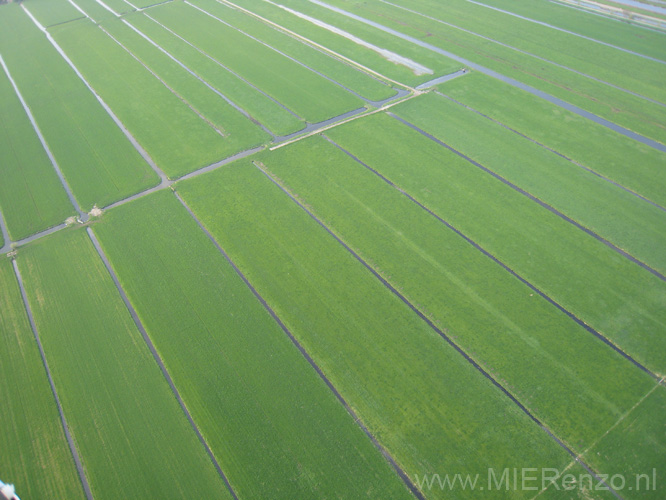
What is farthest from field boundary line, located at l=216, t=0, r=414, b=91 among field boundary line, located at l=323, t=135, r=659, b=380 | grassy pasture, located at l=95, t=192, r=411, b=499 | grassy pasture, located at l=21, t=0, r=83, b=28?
grassy pasture, located at l=95, t=192, r=411, b=499

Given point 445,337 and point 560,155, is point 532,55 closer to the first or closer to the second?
point 560,155

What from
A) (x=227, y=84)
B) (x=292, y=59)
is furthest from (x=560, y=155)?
(x=227, y=84)

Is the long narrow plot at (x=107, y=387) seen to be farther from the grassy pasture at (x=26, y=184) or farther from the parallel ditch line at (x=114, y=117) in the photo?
the parallel ditch line at (x=114, y=117)

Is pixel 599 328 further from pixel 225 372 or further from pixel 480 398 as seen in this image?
pixel 225 372

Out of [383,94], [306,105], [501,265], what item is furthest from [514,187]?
[306,105]

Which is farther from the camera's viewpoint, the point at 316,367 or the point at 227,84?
the point at 227,84

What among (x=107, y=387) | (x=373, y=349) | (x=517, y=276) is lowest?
(x=107, y=387)

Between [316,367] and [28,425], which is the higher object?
[316,367]

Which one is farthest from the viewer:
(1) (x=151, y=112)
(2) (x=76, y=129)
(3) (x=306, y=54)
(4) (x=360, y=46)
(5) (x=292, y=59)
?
(4) (x=360, y=46)
